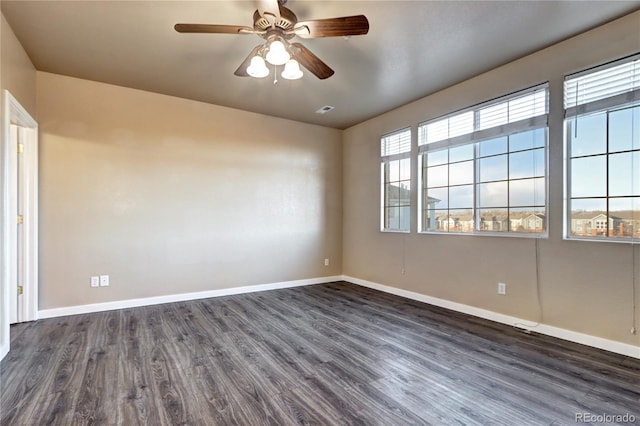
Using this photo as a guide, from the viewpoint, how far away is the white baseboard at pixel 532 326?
2.66 metres

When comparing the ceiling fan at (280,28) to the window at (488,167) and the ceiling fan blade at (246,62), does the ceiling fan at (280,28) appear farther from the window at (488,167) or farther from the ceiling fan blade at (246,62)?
the window at (488,167)

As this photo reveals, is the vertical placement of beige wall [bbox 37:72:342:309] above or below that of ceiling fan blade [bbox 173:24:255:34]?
below

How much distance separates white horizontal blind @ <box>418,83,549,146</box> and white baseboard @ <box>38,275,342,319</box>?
3150 mm

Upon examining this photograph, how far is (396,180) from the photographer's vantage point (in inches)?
196

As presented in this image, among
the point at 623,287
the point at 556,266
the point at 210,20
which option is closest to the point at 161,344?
the point at 210,20

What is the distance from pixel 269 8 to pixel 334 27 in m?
0.46

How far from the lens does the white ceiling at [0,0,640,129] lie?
8.29 feet

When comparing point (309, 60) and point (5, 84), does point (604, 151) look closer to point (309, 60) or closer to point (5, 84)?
point (309, 60)

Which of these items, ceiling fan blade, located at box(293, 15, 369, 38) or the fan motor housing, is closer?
ceiling fan blade, located at box(293, 15, 369, 38)

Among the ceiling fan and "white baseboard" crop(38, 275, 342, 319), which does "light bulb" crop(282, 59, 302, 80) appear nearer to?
the ceiling fan

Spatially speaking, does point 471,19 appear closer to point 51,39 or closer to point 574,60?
point 574,60

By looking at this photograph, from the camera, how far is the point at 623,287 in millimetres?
2660
